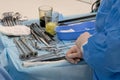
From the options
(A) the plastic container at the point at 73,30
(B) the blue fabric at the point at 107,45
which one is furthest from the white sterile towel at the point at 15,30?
(B) the blue fabric at the point at 107,45

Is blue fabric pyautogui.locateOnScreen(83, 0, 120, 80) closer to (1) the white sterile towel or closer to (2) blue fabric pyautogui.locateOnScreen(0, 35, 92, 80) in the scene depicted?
(2) blue fabric pyautogui.locateOnScreen(0, 35, 92, 80)

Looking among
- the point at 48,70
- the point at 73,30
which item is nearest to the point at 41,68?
the point at 48,70

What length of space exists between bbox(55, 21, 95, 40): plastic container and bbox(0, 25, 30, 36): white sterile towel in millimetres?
183

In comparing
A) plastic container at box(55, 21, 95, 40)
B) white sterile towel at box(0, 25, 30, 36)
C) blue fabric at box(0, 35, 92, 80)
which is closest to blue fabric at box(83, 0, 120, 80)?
blue fabric at box(0, 35, 92, 80)

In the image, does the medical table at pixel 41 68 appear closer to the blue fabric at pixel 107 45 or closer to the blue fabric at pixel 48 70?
the blue fabric at pixel 48 70

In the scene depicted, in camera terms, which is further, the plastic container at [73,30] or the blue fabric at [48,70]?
the plastic container at [73,30]

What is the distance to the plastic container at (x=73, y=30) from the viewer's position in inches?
51.5

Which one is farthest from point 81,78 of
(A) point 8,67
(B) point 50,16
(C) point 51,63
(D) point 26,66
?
(B) point 50,16

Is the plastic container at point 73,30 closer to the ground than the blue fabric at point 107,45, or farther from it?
closer to the ground

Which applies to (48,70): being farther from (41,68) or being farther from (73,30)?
(73,30)

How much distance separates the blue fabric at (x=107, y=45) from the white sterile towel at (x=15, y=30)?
1.76 ft

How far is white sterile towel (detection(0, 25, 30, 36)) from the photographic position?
1.36m

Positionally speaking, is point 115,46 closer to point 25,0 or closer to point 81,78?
point 81,78

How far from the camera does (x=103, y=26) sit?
33.5 inches
